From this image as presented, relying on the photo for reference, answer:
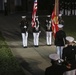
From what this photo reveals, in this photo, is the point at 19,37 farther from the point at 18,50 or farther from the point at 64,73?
the point at 64,73

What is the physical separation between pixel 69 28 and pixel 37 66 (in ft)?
48.0

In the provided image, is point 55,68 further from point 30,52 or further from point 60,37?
point 30,52

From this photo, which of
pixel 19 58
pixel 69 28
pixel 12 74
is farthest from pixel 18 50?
pixel 69 28

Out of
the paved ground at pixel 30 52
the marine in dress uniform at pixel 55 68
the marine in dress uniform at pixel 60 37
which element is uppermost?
the marine in dress uniform at pixel 55 68

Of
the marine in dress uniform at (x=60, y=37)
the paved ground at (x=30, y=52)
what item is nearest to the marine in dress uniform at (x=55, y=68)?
the paved ground at (x=30, y=52)

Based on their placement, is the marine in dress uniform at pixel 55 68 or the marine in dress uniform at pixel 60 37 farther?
the marine in dress uniform at pixel 60 37

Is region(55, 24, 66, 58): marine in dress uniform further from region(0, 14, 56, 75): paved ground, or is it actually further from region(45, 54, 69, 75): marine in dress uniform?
region(45, 54, 69, 75): marine in dress uniform

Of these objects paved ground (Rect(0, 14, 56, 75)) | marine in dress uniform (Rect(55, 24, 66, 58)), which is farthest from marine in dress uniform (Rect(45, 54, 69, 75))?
marine in dress uniform (Rect(55, 24, 66, 58))

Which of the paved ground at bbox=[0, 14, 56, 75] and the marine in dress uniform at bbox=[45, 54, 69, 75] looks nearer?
A: the marine in dress uniform at bbox=[45, 54, 69, 75]

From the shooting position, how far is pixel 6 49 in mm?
20766

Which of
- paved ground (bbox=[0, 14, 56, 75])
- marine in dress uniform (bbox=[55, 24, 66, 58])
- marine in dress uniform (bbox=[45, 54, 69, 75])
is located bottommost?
paved ground (bbox=[0, 14, 56, 75])

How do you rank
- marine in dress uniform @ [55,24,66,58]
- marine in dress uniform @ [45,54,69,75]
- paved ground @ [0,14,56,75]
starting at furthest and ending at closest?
marine in dress uniform @ [55,24,66,58] < paved ground @ [0,14,56,75] < marine in dress uniform @ [45,54,69,75]

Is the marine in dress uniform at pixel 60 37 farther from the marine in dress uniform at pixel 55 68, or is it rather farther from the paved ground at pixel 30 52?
the marine in dress uniform at pixel 55 68

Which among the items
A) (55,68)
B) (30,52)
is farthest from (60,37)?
(55,68)
